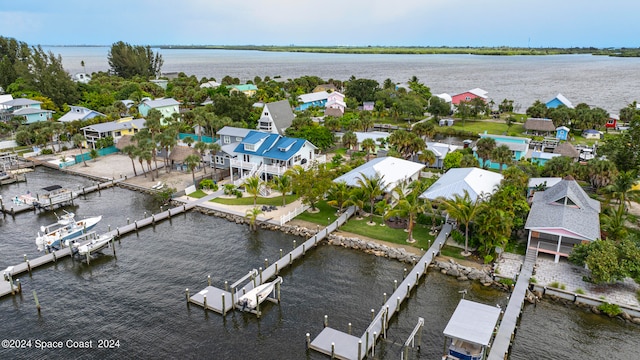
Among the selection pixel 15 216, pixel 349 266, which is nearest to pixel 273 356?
pixel 349 266

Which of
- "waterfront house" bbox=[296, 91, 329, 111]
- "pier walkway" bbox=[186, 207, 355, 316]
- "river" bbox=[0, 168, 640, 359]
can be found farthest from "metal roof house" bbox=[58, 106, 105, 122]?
"pier walkway" bbox=[186, 207, 355, 316]

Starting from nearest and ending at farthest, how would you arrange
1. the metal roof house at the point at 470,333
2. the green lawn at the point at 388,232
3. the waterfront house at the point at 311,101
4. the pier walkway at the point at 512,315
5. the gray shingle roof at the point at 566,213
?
the metal roof house at the point at 470,333 → the pier walkway at the point at 512,315 → the gray shingle roof at the point at 566,213 → the green lawn at the point at 388,232 → the waterfront house at the point at 311,101

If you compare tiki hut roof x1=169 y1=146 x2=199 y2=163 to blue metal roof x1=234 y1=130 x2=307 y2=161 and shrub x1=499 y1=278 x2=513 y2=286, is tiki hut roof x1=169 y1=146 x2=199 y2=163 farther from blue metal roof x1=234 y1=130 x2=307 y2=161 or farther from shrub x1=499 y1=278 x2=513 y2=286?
shrub x1=499 y1=278 x2=513 y2=286

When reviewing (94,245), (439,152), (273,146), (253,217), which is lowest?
(94,245)

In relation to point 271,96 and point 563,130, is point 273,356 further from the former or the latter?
point 271,96

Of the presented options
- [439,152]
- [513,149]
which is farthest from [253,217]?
[513,149]

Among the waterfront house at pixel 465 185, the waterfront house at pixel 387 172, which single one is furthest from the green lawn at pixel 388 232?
the waterfront house at pixel 387 172

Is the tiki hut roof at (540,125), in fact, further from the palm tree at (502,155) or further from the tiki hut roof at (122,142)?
the tiki hut roof at (122,142)

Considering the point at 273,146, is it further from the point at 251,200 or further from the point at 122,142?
the point at 122,142
